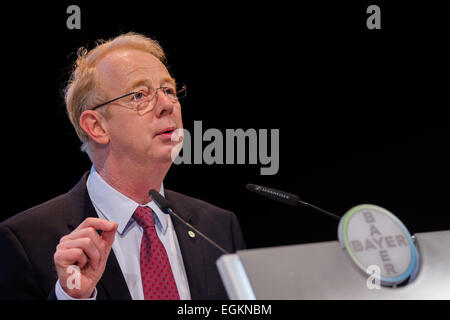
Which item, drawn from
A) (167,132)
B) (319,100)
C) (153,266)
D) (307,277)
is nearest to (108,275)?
(153,266)

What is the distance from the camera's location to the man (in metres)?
1.66

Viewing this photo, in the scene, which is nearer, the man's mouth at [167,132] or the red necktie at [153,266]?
the red necktie at [153,266]

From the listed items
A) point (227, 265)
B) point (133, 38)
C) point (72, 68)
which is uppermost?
point (133, 38)

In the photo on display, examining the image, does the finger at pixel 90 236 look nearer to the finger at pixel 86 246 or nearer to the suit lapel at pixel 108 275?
the finger at pixel 86 246

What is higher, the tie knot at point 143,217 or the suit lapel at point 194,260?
the tie knot at point 143,217

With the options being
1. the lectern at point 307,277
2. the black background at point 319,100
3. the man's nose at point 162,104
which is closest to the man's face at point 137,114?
the man's nose at point 162,104

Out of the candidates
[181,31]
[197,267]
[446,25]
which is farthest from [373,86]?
[197,267]

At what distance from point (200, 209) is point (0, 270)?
2.97ft

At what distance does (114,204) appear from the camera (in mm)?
1875

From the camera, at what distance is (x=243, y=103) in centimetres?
271

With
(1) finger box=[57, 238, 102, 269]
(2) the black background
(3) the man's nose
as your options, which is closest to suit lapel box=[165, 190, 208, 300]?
(3) the man's nose

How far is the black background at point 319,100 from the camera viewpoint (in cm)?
265

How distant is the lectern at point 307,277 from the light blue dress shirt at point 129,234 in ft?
2.73
